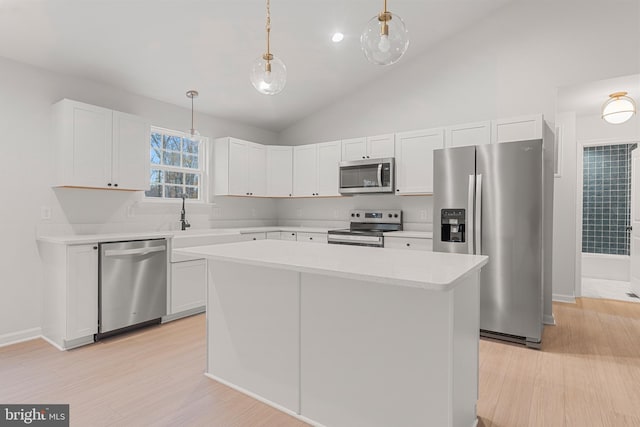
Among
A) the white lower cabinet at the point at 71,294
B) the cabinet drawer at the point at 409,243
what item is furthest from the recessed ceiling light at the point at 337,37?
the white lower cabinet at the point at 71,294

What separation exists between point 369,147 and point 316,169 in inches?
35.3

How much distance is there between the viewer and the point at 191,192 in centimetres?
467

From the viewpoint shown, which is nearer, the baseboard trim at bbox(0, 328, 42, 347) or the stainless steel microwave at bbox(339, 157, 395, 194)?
the baseboard trim at bbox(0, 328, 42, 347)

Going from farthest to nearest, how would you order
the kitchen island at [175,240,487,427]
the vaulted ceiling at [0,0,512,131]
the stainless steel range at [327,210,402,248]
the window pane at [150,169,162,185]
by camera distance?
the window pane at [150,169,162,185]
the stainless steel range at [327,210,402,248]
the vaulted ceiling at [0,0,512,131]
the kitchen island at [175,240,487,427]

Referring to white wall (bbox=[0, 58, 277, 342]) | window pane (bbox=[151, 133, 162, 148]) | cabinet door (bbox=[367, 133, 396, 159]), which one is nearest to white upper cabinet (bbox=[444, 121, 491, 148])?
cabinet door (bbox=[367, 133, 396, 159])

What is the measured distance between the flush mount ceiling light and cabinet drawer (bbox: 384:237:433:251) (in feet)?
8.93

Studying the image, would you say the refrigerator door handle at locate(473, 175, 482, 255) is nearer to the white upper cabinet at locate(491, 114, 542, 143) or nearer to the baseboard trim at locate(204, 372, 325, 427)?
the white upper cabinet at locate(491, 114, 542, 143)

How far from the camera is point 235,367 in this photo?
7.47ft

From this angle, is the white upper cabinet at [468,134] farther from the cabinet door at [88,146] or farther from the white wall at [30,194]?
the white wall at [30,194]

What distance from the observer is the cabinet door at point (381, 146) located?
432 centimetres

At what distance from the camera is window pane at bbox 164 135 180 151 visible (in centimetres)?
438

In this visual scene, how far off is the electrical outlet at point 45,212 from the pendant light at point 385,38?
3.27m

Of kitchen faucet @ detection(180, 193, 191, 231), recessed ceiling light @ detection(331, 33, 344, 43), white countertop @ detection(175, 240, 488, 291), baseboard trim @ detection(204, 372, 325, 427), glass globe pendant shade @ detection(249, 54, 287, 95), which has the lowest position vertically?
baseboard trim @ detection(204, 372, 325, 427)

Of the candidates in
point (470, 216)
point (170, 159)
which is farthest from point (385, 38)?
point (170, 159)
